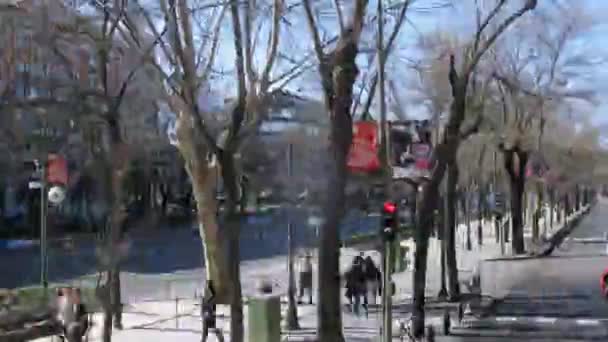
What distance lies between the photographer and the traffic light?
1798 centimetres

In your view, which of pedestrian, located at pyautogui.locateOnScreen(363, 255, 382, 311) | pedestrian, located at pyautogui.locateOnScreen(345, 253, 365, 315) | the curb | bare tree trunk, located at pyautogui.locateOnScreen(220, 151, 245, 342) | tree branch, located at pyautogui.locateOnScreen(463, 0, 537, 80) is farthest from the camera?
pedestrian, located at pyautogui.locateOnScreen(363, 255, 382, 311)

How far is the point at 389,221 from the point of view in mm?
18078

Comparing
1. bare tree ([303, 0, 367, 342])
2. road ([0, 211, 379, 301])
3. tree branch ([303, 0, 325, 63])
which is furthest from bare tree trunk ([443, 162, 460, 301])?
bare tree ([303, 0, 367, 342])

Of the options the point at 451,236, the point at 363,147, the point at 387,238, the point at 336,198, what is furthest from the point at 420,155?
the point at 451,236

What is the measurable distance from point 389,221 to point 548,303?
1316 cm

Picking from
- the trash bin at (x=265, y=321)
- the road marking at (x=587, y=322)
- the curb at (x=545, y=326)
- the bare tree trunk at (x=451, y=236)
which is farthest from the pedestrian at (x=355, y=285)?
the trash bin at (x=265, y=321)

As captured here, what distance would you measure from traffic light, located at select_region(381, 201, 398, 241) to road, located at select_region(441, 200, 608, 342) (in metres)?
4.69

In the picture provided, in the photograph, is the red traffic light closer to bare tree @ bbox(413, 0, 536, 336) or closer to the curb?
bare tree @ bbox(413, 0, 536, 336)

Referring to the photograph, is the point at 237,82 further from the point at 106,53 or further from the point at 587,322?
the point at 587,322

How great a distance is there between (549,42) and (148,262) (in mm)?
24316

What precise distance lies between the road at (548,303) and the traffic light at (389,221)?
4689 millimetres

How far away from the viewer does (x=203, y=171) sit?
81.8ft

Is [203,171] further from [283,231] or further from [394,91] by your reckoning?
[283,231]

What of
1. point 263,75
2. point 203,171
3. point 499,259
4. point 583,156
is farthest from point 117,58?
point 583,156
